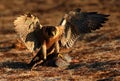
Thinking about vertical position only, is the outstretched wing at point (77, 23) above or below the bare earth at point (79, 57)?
above

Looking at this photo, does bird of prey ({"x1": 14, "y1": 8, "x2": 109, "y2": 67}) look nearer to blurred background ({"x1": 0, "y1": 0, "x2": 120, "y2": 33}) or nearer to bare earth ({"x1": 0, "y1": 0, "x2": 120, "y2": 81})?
bare earth ({"x1": 0, "y1": 0, "x2": 120, "y2": 81})

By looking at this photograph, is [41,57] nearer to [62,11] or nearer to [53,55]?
[53,55]

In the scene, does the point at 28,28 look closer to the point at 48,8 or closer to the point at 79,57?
the point at 79,57

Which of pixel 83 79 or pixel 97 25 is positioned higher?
pixel 97 25

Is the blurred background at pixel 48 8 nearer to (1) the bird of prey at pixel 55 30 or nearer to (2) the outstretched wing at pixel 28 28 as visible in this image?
(2) the outstretched wing at pixel 28 28

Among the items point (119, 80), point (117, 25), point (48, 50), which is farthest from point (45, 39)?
point (117, 25)

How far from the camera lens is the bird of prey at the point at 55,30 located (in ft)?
61.2

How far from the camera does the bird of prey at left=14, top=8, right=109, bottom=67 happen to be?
18.6 metres

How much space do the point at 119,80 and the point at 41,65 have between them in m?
4.53

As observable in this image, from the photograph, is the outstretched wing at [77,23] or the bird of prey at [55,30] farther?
the outstretched wing at [77,23]

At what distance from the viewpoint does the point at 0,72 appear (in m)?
19.5

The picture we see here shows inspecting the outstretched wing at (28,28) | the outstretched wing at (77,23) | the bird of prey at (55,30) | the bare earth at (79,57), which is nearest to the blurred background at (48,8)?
the bare earth at (79,57)

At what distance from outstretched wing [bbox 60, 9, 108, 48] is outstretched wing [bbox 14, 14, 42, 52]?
1087mm

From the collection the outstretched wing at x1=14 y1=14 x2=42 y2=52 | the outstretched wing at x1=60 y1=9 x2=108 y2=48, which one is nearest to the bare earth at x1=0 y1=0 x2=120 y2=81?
the outstretched wing at x1=14 y1=14 x2=42 y2=52
